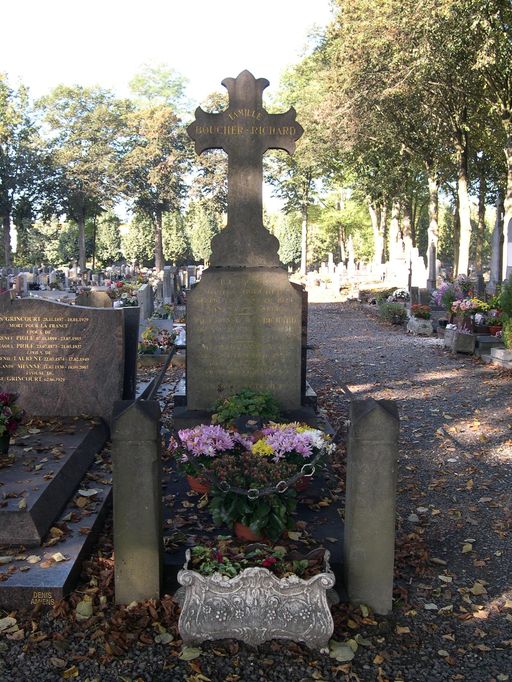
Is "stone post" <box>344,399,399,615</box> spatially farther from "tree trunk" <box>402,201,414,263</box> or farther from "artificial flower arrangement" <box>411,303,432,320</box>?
"tree trunk" <box>402,201,414,263</box>

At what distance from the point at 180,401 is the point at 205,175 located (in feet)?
161

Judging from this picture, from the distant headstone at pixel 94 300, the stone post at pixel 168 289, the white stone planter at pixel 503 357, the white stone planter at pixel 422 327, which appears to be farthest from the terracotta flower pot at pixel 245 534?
the stone post at pixel 168 289

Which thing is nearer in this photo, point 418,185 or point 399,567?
point 399,567

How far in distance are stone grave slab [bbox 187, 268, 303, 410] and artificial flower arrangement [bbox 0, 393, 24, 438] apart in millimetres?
2231

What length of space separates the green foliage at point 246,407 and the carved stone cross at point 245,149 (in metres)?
1.55

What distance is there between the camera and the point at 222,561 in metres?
3.96

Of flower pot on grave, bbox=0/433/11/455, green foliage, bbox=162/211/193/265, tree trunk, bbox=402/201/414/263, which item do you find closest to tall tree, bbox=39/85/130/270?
green foliage, bbox=162/211/193/265

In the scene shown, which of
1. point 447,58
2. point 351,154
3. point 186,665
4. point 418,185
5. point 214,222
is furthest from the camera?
Result: point 214,222

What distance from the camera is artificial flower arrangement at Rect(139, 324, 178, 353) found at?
12805 millimetres

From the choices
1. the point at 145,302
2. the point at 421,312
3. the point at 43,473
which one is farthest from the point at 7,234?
the point at 43,473

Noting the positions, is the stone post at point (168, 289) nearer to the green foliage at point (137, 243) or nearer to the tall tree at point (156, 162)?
the tall tree at point (156, 162)

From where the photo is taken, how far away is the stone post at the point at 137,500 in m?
3.81

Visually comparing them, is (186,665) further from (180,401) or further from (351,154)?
(351,154)

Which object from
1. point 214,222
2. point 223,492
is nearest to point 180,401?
point 223,492
